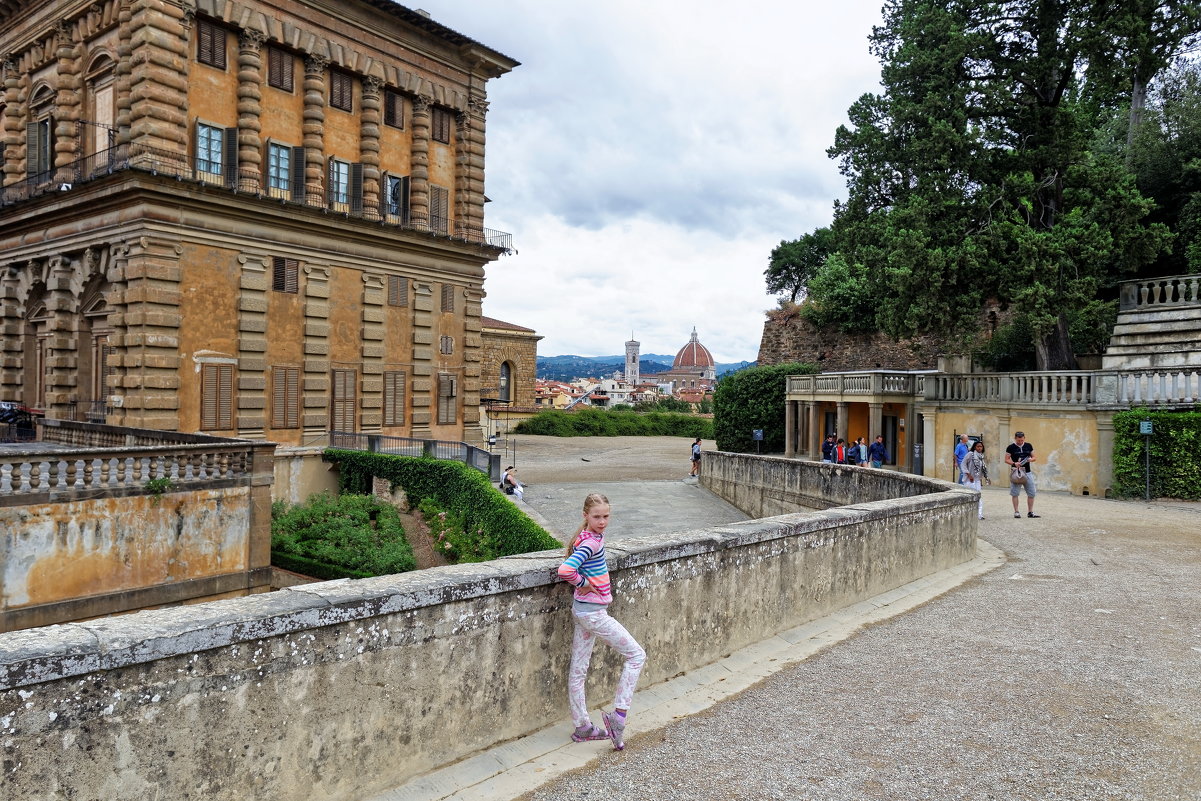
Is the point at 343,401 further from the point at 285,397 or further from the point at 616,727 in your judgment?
the point at 616,727

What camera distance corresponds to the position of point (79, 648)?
3.31 m

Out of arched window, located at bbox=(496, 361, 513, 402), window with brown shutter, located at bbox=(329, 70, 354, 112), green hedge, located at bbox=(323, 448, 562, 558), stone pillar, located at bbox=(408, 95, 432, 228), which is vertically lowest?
green hedge, located at bbox=(323, 448, 562, 558)

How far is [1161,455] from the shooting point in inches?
759

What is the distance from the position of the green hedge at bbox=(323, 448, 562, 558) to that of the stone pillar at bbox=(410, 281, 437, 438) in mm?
4736

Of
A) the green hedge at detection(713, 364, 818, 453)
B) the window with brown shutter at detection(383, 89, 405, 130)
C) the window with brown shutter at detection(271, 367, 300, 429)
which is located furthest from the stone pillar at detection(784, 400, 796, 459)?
the window with brown shutter at detection(271, 367, 300, 429)

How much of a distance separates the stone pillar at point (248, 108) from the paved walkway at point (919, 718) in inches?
899

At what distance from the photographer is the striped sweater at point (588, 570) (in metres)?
5.00

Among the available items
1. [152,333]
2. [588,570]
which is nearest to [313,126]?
[152,333]

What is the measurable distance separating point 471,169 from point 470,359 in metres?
7.44

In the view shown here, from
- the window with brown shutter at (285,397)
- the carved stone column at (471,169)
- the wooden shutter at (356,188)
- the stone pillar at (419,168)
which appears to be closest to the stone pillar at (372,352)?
the wooden shutter at (356,188)

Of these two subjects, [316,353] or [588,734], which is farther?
[316,353]

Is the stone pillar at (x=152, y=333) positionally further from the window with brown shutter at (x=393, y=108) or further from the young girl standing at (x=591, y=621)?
the young girl standing at (x=591, y=621)

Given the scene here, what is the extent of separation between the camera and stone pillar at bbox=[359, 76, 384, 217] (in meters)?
28.2

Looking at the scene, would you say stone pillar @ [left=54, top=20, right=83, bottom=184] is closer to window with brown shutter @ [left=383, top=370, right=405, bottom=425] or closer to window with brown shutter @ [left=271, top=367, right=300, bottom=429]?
window with brown shutter @ [left=271, top=367, right=300, bottom=429]
